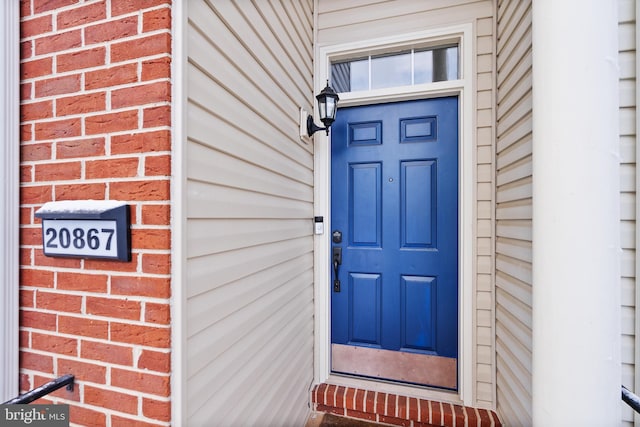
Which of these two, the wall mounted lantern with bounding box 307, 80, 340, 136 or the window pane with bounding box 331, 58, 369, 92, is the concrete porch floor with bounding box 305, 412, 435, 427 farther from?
the window pane with bounding box 331, 58, 369, 92

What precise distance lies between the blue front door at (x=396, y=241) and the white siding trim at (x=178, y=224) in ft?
4.48

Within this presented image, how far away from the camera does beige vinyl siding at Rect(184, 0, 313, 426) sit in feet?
3.19

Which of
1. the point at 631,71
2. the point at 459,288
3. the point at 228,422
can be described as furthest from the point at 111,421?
the point at 631,71

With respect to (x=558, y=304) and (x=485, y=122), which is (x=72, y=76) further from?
(x=485, y=122)

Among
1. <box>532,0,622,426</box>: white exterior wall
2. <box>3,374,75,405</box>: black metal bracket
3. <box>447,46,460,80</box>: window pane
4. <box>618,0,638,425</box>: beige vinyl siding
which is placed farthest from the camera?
<box>447,46,460,80</box>: window pane

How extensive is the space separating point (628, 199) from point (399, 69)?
1.47 metres

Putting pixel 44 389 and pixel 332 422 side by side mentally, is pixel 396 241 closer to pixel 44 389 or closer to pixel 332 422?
pixel 332 422

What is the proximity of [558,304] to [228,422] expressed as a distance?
1.26 meters

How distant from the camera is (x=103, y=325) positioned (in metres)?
0.91

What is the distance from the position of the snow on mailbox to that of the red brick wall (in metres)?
0.03

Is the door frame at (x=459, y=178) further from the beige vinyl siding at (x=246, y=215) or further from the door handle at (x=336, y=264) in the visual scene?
the beige vinyl siding at (x=246, y=215)
